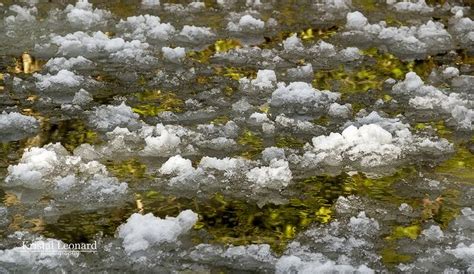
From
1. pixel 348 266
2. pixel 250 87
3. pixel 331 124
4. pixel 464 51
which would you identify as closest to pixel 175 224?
pixel 348 266

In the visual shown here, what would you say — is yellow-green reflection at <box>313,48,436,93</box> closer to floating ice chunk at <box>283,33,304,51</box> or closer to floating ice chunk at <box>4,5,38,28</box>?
floating ice chunk at <box>283,33,304,51</box>

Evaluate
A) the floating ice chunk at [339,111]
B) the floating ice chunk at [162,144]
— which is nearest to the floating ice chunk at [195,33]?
the floating ice chunk at [339,111]

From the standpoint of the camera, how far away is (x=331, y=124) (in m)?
4.93

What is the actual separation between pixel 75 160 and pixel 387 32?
2.87m

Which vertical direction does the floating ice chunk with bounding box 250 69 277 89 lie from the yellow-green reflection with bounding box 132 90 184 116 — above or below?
below

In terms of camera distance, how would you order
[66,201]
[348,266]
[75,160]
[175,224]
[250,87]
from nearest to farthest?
[348,266]
[175,224]
[66,201]
[75,160]
[250,87]

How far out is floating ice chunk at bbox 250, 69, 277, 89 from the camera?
5426 millimetres

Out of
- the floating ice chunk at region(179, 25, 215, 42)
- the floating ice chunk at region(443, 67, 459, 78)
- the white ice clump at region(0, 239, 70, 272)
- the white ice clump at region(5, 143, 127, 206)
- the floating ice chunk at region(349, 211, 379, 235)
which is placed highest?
the white ice clump at region(0, 239, 70, 272)

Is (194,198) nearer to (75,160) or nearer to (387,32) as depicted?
(75,160)

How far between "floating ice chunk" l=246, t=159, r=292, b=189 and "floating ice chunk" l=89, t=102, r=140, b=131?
0.90 m

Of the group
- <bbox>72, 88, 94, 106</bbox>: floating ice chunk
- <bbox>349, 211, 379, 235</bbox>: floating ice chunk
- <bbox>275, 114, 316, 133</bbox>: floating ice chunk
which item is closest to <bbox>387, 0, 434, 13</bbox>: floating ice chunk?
<bbox>275, 114, 316, 133</bbox>: floating ice chunk

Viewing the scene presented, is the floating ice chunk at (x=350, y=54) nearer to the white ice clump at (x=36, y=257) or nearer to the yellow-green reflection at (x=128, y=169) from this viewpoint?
the yellow-green reflection at (x=128, y=169)

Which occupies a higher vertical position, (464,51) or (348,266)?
(348,266)

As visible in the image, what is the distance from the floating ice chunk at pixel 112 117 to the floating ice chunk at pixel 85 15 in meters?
1.75
